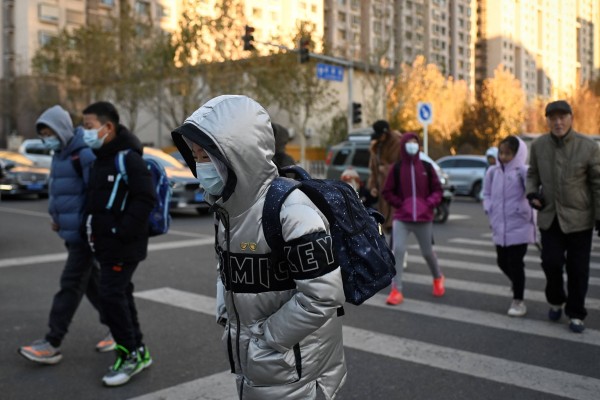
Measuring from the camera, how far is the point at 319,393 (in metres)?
2.47

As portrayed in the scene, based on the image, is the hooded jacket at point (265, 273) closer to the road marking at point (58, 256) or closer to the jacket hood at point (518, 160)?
the jacket hood at point (518, 160)

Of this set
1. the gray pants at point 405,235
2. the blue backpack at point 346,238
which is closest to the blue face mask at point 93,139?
the blue backpack at point 346,238

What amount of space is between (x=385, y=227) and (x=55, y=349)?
174 inches

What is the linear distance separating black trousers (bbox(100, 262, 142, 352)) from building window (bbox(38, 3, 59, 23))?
205ft

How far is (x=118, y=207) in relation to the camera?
4367 mm

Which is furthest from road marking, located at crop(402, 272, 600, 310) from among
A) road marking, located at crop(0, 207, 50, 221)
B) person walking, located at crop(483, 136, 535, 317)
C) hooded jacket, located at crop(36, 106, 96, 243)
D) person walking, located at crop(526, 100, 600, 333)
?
road marking, located at crop(0, 207, 50, 221)

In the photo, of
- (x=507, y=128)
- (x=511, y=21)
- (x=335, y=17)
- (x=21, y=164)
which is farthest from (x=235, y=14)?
(x=511, y=21)

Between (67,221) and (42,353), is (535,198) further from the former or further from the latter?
(42,353)

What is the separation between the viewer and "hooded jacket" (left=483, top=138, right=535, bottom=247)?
6.16 meters

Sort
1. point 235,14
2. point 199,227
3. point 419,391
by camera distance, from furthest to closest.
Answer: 1. point 235,14
2. point 199,227
3. point 419,391

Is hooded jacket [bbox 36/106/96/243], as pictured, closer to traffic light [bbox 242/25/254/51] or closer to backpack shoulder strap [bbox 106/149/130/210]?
backpack shoulder strap [bbox 106/149/130/210]

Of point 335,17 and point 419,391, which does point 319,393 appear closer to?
point 419,391

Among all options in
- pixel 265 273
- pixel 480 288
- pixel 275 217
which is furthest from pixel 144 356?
pixel 480 288

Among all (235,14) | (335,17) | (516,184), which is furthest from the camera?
(335,17)
